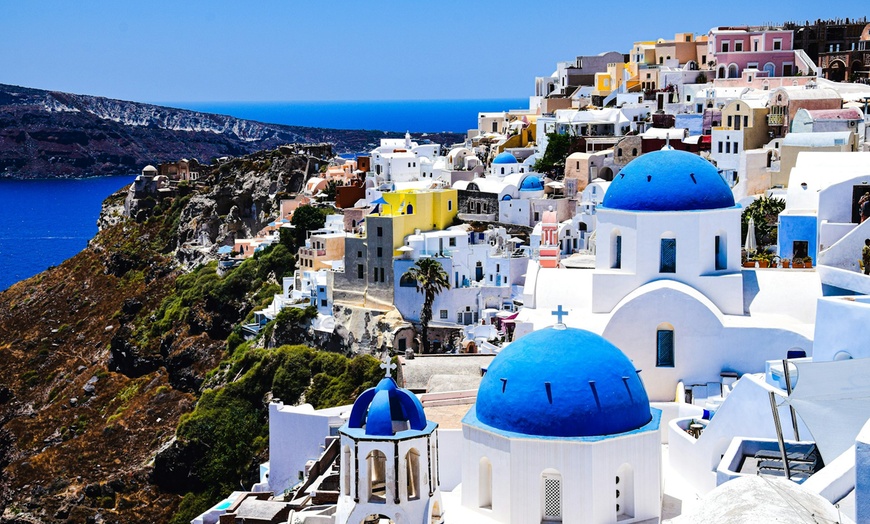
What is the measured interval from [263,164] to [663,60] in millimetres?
29715

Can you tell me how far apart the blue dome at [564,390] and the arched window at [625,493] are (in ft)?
2.04

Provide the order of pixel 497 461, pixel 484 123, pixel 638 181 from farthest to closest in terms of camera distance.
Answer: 1. pixel 484 123
2. pixel 638 181
3. pixel 497 461

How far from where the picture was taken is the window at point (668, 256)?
76.2ft

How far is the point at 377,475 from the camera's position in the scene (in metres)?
19.8

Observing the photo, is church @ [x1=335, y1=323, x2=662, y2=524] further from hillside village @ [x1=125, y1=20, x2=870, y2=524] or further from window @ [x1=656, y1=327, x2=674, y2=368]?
window @ [x1=656, y1=327, x2=674, y2=368]

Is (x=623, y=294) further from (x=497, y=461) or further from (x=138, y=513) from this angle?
(x=138, y=513)

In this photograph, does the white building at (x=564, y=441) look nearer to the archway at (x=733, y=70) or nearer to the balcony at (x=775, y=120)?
the balcony at (x=775, y=120)

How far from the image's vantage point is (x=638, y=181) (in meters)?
23.4

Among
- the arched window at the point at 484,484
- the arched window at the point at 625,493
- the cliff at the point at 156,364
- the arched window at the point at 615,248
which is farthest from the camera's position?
the cliff at the point at 156,364

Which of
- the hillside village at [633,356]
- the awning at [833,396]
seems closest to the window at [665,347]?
the hillside village at [633,356]

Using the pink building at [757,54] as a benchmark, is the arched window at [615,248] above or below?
below

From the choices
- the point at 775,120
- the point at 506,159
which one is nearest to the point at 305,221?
the point at 506,159

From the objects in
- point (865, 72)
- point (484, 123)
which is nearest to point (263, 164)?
point (484, 123)

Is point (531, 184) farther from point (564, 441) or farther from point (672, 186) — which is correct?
point (564, 441)
